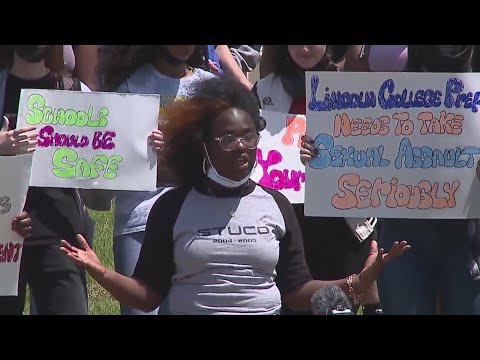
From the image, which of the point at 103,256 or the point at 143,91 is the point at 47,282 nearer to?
the point at 103,256

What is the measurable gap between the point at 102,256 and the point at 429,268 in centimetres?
148

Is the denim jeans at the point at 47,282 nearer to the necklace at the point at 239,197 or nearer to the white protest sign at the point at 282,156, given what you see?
the necklace at the point at 239,197

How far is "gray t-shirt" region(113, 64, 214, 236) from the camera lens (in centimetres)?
565

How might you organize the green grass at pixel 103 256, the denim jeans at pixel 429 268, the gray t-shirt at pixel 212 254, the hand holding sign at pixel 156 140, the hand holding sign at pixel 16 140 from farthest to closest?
the green grass at pixel 103 256, the denim jeans at pixel 429 268, the hand holding sign at pixel 156 140, the hand holding sign at pixel 16 140, the gray t-shirt at pixel 212 254

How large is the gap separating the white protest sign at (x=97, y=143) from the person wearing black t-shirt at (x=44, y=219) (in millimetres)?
75

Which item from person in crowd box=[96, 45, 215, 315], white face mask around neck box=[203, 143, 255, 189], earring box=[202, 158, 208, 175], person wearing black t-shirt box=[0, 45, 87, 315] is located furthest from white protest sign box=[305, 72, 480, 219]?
person wearing black t-shirt box=[0, 45, 87, 315]

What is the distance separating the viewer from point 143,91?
18.6 ft

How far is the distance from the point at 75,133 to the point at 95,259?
0.62 m

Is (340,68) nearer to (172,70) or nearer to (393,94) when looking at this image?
(393,94)

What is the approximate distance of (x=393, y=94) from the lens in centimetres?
563

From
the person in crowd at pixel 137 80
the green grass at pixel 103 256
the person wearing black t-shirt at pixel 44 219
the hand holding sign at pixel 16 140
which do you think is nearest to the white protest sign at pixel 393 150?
the person in crowd at pixel 137 80

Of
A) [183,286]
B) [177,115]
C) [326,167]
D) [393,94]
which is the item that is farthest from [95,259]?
[393,94]

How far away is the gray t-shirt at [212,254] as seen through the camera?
537cm

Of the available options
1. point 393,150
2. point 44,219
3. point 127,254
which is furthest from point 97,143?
point 393,150
